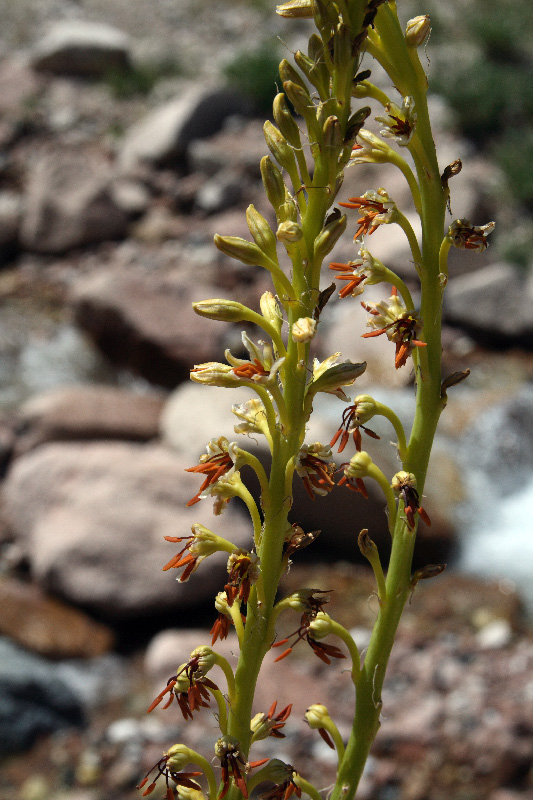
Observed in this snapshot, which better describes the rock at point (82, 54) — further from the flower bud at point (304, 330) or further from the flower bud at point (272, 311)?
the flower bud at point (304, 330)

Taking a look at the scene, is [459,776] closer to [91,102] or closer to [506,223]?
[506,223]

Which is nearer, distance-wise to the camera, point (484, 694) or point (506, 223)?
point (484, 694)

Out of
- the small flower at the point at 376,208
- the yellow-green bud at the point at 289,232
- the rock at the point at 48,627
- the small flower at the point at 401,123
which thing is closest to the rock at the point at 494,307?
the rock at the point at 48,627

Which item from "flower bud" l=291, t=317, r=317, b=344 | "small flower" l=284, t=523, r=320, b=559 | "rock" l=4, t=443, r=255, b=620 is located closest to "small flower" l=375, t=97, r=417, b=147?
"flower bud" l=291, t=317, r=317, b=344

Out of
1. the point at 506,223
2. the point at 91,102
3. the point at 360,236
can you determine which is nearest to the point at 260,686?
the point at 360,236

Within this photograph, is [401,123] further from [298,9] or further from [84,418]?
[84,418]

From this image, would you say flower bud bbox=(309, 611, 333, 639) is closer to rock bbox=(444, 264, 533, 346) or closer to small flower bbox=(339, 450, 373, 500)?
small flower bbox=(339, 450, 373, 500)
